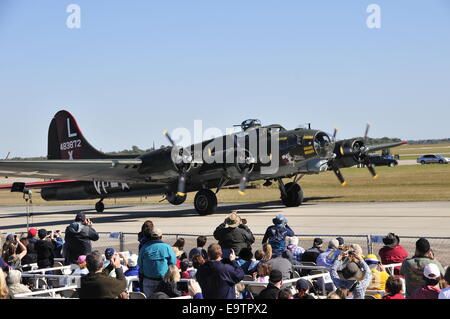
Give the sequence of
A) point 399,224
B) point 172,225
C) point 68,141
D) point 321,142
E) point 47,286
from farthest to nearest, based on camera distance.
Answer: point 68,141
point 321,142
point 172,225
point 399,224
point 47,286

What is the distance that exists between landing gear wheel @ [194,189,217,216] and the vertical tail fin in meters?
9.27

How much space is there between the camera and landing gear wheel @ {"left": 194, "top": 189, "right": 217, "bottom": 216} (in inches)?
1282

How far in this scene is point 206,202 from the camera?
107 feet

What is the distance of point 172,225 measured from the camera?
95.8ft

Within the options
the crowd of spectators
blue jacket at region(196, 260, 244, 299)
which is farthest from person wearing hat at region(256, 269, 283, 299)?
blue jacket at region(196, 260, 244, 299)

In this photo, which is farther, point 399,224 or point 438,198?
point 438,198

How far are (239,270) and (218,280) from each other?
13.9 inches

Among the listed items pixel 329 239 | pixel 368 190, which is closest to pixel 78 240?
pixel 329 239

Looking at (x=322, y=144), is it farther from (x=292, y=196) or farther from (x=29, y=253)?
(x=29, y=253)

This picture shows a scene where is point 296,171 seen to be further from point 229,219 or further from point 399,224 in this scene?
point 229,219

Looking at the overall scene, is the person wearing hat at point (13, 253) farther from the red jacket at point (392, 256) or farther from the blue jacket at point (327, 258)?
the red jacket at point (392, 256)

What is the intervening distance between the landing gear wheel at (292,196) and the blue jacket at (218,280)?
26.1 metres
